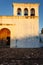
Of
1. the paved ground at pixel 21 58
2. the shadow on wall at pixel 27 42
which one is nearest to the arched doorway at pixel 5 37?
the shadow on wall at pixel 27 42

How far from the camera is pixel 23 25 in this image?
1973cm

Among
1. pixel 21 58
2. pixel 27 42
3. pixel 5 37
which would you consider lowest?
pixel 21 58

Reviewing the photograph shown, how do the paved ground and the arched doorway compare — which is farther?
the arched doorway

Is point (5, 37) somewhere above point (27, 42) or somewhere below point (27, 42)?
above

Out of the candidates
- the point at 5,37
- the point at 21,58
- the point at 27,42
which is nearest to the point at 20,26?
the point at 27,42

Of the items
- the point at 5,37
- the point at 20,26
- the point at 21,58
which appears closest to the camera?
the point at 21,58

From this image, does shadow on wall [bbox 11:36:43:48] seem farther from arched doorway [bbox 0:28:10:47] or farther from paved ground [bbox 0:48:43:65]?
paved ground [bbox 0:48:43:65]

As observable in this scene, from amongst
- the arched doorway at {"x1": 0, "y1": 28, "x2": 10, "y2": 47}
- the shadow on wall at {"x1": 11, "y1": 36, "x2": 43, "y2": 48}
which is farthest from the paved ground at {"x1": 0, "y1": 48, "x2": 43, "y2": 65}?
the arched doorway at {"x1": 0, "y1": 28, "x2": 10, "y2": 47}

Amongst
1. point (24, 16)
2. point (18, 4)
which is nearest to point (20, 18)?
point (24, 16)

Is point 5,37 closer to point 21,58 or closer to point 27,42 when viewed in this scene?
point 27,42

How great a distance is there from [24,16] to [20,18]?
1.65 feet

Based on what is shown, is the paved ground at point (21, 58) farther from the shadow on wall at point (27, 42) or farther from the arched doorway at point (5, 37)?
the arched doorway at point (5, 37)

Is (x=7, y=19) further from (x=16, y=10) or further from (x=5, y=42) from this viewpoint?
(x=5, y=42)

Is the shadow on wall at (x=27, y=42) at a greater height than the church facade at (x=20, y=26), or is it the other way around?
the church facade at (x=20, y=26)
